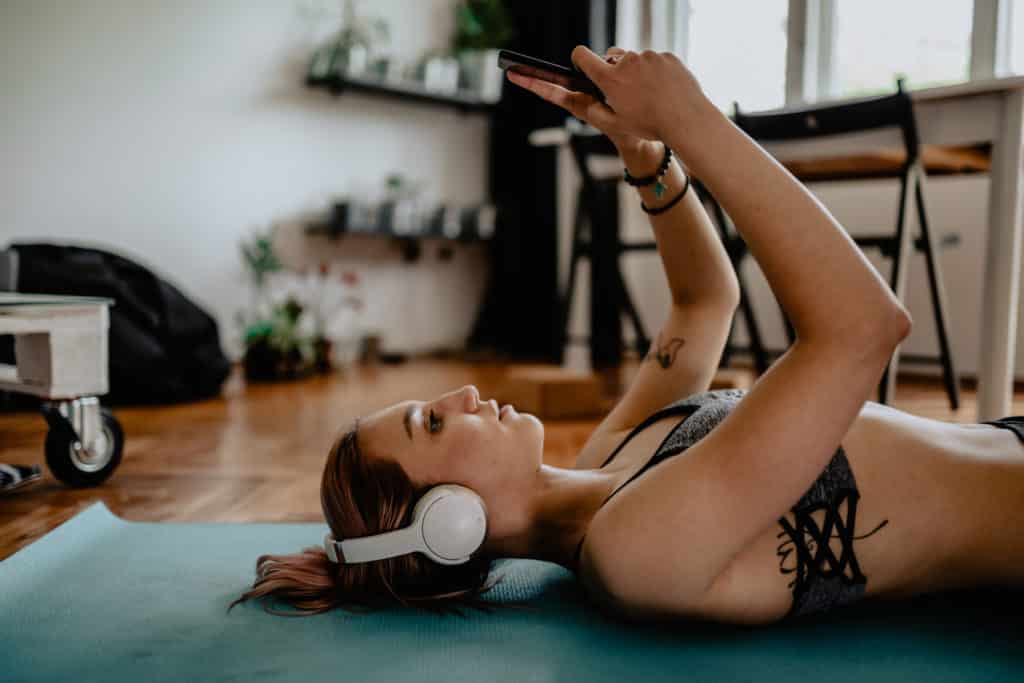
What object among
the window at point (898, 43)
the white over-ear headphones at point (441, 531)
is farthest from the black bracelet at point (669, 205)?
the window at point (898, 43)

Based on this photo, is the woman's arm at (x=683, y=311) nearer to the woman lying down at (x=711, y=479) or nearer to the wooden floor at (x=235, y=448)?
the woman lying down at (x=711, y=479)

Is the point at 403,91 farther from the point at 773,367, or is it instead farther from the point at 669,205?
the point at 773,367

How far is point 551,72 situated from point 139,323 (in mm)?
2511

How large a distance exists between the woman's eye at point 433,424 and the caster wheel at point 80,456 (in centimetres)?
109

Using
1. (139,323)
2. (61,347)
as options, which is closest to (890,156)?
(61,347)

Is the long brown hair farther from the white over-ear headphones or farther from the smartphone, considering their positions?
the smartphone

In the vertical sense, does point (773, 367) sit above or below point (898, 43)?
below

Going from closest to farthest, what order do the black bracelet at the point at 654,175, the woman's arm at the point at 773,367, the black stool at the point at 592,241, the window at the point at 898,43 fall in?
the woman's arm at the point at 773,367 → the black bracelet at the point at 654,175 → the black stool at the point at 592,241 → the window at the point at 898,43

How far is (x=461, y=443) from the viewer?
35.5 inches

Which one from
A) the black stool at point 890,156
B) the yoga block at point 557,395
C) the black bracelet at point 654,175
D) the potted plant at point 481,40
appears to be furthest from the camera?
the potted plant at point 481,40

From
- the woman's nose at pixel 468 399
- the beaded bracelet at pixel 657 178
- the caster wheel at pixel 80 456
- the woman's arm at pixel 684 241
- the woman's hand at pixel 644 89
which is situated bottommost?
the caster wheel at pixel 80 456

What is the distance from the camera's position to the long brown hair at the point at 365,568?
902 mm

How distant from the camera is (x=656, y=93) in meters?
0.77

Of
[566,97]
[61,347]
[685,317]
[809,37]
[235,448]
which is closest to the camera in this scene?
[566,97]
